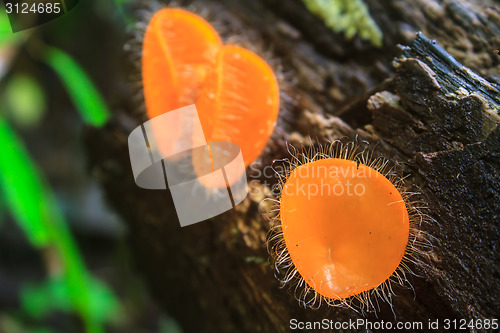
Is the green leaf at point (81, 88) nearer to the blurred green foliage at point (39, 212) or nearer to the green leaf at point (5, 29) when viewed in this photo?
the green leaf at point (5, 29)

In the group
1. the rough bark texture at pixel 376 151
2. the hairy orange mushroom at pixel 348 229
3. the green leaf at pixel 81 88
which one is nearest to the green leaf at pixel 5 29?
the green leaf at pixel 81 88

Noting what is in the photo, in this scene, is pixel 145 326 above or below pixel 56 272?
below

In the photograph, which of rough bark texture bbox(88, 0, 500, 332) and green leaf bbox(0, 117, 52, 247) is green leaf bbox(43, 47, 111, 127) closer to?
rough bark texture bbox(88, 0, 500, 332)

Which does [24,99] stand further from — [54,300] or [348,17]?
[348,17]

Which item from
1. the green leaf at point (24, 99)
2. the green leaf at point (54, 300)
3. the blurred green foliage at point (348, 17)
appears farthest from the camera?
the green leaf at point (24, 99)

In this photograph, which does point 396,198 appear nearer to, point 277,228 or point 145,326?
point 277,228

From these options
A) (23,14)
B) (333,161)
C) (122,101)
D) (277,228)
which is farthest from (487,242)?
(23,14)
